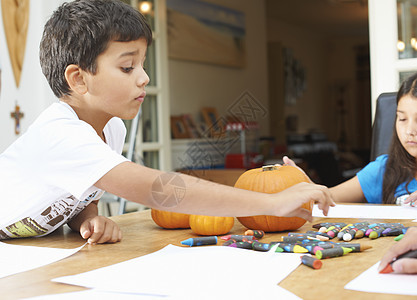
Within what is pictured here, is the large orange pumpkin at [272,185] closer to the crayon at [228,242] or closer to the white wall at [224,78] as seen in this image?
the crayon at [228,242]

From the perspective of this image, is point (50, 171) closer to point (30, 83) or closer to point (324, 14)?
point (30, 83)

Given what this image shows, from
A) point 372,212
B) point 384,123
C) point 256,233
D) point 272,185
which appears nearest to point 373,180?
point 384,123

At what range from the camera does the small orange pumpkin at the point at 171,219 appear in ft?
3.30

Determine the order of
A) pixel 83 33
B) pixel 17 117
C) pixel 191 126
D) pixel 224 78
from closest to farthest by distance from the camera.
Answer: pixel 83 33
pixel 17 117
pixel 191 126
pixel 224 78

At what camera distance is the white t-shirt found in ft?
2.76

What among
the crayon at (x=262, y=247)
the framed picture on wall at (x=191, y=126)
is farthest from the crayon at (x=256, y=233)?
the framed picture on wall at (x=191, y=126)

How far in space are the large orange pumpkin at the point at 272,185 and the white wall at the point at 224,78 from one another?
3.66m

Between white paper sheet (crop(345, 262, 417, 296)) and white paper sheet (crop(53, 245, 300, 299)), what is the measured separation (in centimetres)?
9

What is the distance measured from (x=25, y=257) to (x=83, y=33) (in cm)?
43

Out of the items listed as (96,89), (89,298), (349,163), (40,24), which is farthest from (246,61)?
(89,298)

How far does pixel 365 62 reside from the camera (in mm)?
10609

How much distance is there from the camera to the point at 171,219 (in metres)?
1.01

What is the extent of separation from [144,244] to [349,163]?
6638 millimetres

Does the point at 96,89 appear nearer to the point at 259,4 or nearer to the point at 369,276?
the point at 369,276
